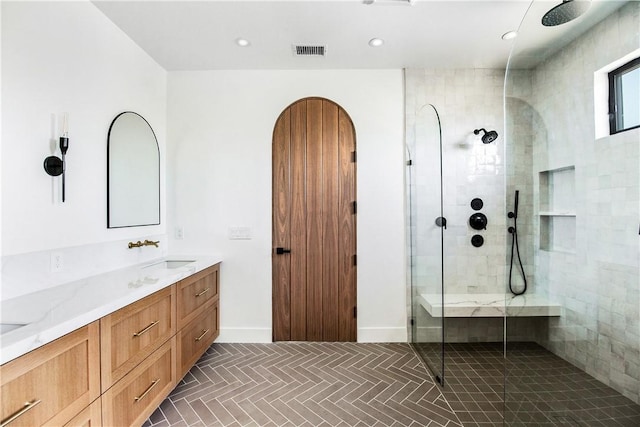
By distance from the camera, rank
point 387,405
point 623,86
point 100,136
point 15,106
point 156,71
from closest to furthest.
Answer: point 623,86 < point 15,106 < point 387,405 < point 100,136 < point 156,71

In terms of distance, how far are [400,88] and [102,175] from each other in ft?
9.15

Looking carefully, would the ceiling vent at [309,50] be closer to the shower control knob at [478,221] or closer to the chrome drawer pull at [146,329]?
the shower control knob at [478,221]

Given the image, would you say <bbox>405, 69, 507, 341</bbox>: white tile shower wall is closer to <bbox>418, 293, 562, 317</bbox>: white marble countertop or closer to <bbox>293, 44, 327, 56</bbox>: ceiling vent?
<bbox>418, 293, 562, 317</bbox>: white marble countertop

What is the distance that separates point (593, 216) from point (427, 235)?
1.36 m

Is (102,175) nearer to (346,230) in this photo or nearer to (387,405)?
(346,230)

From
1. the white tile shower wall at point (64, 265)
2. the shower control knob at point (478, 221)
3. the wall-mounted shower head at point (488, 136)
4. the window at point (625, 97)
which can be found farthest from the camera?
the shower control knob at point (478, 221)

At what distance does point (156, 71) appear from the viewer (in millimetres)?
2797

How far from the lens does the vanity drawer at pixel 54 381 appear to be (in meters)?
0.99

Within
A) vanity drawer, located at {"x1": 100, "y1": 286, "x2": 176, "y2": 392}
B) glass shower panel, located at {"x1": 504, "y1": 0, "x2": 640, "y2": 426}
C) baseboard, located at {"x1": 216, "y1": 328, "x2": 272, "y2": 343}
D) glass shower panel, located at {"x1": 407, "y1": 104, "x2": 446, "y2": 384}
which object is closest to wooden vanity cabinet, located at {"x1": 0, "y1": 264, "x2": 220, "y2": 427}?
vanity drawer, located at {"x1": 100, "y1": 286, "x2": 176, "y2": 392}

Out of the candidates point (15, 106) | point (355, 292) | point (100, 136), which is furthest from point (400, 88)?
point (15, 106)

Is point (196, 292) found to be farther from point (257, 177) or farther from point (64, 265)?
point (257, 177)

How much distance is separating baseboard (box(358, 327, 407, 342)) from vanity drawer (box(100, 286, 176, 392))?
5.85 feet

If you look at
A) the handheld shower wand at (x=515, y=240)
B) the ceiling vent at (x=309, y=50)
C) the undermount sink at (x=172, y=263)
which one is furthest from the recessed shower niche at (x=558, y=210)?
the undermount sink at (x=172, y=263)

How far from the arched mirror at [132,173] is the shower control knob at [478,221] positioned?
316 centimetres
